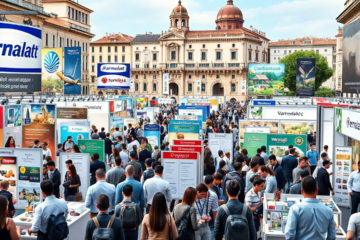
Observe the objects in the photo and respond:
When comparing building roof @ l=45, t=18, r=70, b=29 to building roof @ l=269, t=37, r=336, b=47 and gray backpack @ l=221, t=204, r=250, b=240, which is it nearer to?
gray backpack @ l=221, t=204, r=250, b=240

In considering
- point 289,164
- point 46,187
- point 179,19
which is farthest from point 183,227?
point 179,19

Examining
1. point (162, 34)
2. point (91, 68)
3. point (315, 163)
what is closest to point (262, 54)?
point (162, 34)

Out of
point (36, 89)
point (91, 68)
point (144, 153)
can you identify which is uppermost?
point (91, 68)

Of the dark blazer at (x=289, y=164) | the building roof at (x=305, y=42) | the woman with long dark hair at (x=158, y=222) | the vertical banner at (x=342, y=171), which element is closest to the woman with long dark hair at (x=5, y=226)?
the woman with long dark hair at (x=158, y=222)

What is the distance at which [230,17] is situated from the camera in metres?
94.1

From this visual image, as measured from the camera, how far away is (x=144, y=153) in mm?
12719

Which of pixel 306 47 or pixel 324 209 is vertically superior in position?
pixel 306 47

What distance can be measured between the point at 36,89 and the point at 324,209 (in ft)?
33.4

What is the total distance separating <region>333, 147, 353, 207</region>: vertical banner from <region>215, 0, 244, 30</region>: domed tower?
8533 centimetres

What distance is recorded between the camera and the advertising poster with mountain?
1154 inches

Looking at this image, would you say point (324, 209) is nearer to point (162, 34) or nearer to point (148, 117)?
point (148, 117)

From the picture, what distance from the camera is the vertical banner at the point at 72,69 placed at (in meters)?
24.2

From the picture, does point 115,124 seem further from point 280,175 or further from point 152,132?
point 280,175

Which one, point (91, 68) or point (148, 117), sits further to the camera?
point (91, 68)
